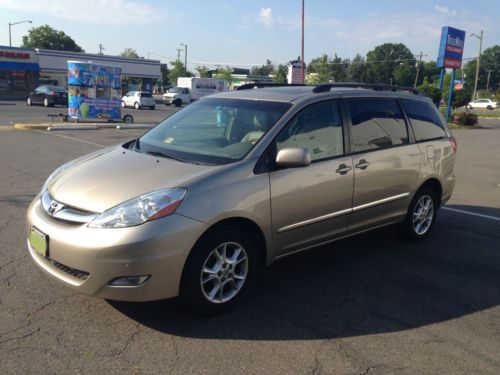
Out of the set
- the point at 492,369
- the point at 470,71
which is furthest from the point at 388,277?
the point at 470,71

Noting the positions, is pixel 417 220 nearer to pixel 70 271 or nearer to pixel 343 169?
pixel 343 169

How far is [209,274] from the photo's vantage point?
→ 3680 millimetres

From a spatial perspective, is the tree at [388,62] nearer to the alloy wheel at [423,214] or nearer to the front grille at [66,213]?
the alloy wheel at [423,214]

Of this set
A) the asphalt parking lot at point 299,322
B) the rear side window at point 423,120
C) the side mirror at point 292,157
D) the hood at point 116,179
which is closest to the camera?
the asphalt parking lot at point 299,322

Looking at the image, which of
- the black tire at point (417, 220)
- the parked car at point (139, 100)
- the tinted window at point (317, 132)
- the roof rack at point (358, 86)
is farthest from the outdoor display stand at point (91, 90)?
the tinted window at point (317, 132)

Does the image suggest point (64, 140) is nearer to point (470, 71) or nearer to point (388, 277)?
point (388, 277)

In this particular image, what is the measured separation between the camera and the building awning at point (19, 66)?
49000mm

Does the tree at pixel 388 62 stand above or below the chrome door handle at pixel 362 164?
above

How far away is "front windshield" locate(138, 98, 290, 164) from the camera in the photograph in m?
4.16

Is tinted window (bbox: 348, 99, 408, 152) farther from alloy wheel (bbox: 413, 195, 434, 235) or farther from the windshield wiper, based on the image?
the windshield wiper

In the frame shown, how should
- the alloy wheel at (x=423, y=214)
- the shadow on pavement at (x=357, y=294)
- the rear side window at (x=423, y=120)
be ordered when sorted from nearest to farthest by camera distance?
the shadow on pavement at (x=357, y=294), the rear side window at (x=423, y=120), the alloy wheel at (x=423, y=214)

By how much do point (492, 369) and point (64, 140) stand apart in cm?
1360

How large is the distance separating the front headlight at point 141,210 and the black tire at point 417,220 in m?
3.19

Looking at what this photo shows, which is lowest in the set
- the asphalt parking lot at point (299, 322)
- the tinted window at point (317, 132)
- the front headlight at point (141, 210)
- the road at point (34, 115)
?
the asphalt parking lot at point (299, 322)
